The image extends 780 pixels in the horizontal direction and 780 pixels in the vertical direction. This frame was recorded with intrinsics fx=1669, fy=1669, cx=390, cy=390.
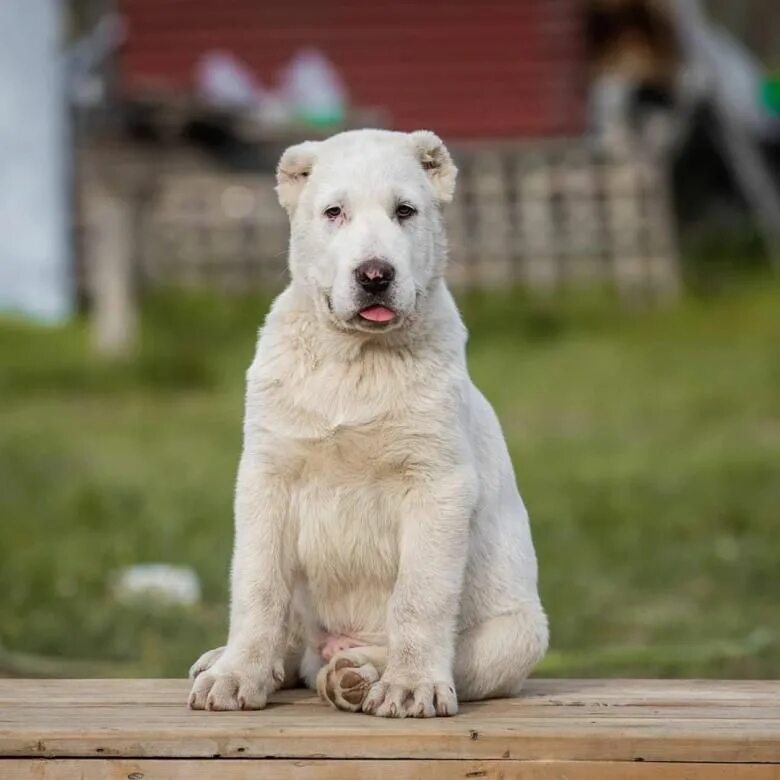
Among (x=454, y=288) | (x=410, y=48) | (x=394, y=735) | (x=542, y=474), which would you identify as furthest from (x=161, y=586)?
(x=410, y=48)

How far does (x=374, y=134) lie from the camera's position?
3.54 m

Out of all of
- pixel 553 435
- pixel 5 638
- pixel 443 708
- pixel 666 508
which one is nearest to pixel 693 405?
pixel 553 435

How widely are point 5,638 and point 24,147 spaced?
9.90m

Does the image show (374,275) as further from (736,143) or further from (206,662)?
(736,143)

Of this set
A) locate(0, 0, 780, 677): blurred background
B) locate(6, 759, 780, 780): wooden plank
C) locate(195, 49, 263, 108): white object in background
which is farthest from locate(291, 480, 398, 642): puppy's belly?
locate(195, 49, 263, 108): white object in background

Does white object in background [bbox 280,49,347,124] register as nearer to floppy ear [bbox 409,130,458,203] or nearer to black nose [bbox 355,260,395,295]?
floppy ear [bbox 409,130,458,203]

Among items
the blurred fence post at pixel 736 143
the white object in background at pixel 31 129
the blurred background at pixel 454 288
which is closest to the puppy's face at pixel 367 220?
the blurred background at pixel 454 288

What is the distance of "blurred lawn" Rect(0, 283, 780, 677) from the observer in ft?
21.6

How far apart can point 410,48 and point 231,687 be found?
15283 millimetres

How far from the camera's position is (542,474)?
31.3ft

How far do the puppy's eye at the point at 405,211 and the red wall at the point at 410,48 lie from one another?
14628mm

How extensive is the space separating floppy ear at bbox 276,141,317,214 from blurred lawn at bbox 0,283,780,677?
255 centimetres

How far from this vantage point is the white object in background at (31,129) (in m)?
15.6

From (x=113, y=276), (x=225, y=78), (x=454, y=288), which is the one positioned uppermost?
(x=225, y=78)
